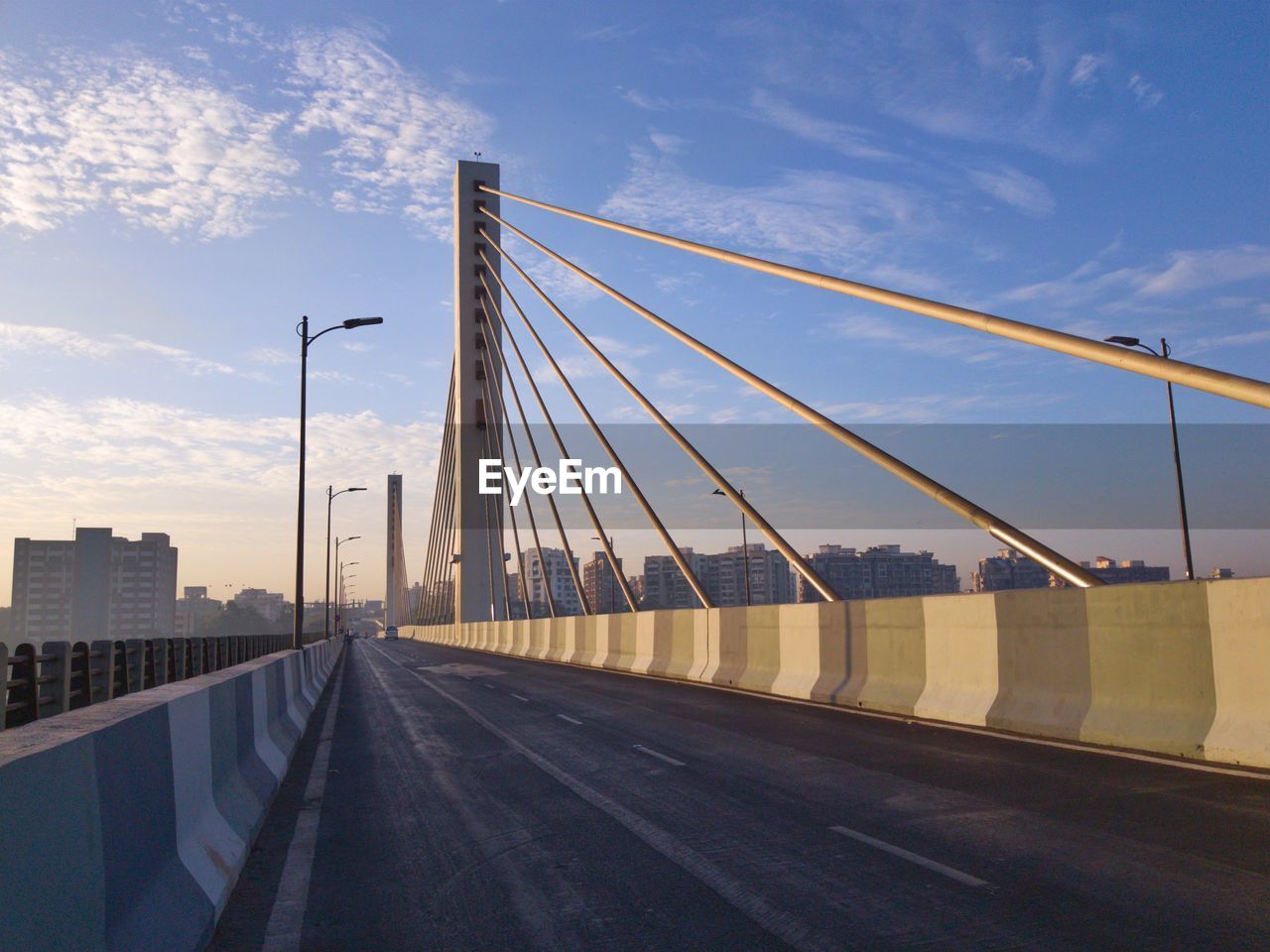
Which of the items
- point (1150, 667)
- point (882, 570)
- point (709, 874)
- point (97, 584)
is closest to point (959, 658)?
point (1150, 667)

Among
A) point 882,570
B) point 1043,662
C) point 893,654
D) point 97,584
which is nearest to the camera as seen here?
point 1043,662

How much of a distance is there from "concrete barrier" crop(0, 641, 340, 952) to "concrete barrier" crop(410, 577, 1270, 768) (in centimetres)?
771

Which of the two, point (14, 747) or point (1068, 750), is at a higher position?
point (14, 747)

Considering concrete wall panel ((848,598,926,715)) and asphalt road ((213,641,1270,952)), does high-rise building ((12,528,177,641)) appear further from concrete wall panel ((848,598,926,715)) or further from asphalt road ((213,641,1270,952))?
asphalt road ((213,641,1270,952))

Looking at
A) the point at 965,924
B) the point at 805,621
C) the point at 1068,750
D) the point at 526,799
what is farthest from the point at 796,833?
the point at 805,621

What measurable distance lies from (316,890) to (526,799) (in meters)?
2.75

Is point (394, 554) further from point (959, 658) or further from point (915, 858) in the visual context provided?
point (915, 858)

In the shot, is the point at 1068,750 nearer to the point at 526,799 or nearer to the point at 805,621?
the point at 526,799

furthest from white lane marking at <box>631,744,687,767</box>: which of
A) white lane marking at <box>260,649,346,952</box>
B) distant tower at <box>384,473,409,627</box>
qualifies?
distant tower at <box>384,473,409,627</box>

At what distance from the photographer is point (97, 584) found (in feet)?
273

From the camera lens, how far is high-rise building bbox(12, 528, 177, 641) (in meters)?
84.9

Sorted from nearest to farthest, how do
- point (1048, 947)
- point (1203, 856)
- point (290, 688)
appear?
point (1048, 947) < point (1203, 856) < point (290, 688)

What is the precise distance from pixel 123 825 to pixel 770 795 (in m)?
5.21

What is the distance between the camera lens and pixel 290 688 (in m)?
16.7
